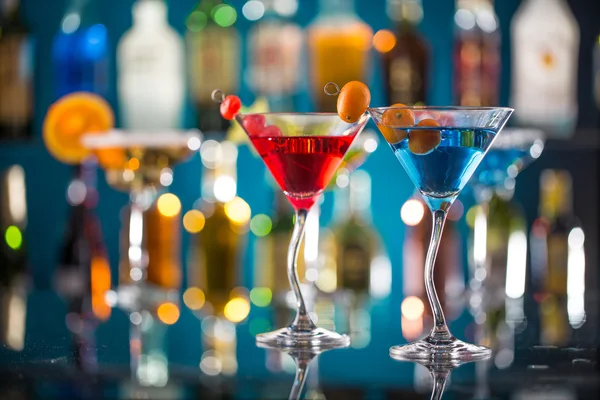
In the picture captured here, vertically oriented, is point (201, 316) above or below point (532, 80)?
below

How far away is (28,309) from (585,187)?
1325 mm

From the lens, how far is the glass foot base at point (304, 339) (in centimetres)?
110

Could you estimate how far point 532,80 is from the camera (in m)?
2.14

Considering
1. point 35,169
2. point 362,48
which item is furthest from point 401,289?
point 35,169

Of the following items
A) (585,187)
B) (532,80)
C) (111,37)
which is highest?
(111,37)

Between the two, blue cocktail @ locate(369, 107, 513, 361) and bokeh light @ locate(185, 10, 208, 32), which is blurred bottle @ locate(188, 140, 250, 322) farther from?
blue cocktail @ locate(369, 107, 513, 361)

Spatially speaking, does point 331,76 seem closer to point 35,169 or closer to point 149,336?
point 35,169

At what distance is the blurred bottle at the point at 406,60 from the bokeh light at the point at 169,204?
0.59 meters

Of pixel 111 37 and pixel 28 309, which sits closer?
pixel 28 309

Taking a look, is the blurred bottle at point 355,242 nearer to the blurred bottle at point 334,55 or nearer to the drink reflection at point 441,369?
the blurred bottle at point 334,55

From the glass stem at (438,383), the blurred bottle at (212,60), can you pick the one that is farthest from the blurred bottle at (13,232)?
the glass stem at (438,383)

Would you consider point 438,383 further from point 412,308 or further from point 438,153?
point 412,308

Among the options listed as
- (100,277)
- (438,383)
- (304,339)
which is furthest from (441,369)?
(100,277)

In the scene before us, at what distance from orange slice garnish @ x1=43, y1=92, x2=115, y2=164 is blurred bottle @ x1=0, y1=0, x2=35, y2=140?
280 mm
